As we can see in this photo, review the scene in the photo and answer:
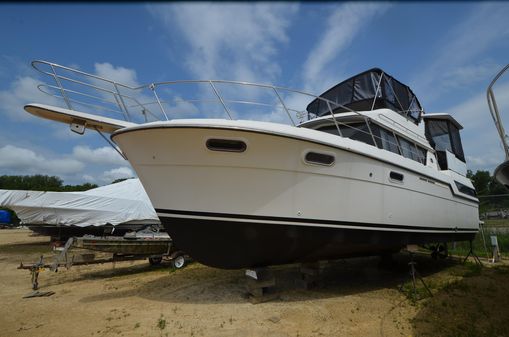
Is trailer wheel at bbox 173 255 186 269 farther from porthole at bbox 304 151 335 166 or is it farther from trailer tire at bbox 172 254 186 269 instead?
porthole at bbox 304 151 335 166

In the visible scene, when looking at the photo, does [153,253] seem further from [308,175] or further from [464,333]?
[464,333]

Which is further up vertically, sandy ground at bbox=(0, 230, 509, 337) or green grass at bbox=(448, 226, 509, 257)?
green grass at bbox=(448, 226, 509, 257)

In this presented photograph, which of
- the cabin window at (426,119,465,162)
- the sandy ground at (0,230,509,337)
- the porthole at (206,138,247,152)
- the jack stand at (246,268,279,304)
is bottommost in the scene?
the sandy ground at (0,230,509,337)

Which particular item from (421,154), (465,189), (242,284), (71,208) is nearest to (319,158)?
(242,284)

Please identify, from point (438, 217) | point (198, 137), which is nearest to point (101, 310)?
point (198, 137)

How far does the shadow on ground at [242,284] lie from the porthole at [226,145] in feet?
8.91

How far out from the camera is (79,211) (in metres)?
11.2

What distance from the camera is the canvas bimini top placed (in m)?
6.71

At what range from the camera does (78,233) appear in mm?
12477

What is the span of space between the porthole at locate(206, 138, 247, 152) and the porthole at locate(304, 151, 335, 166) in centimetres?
98

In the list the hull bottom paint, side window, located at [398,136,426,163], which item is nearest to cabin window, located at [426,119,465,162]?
side window, located at [398,136,426,163]

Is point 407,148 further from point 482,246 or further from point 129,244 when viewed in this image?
point 482,246

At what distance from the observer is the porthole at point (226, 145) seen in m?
4.06

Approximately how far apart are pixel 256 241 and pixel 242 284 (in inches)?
84.4
